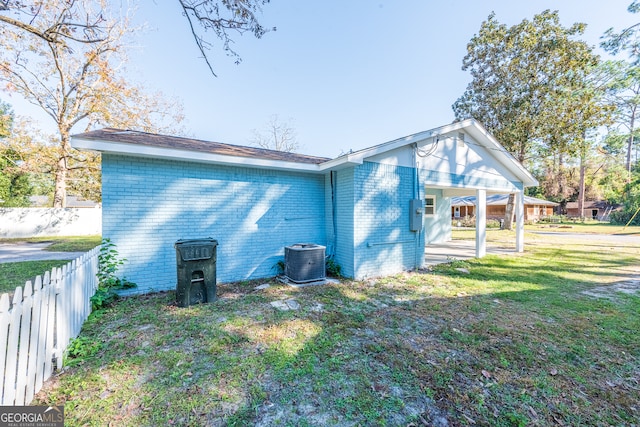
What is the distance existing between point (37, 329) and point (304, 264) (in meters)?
Answer: 4.18

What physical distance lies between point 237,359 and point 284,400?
0.87 metres

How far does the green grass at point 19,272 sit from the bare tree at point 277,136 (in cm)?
1846

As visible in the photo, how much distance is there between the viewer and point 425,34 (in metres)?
9.54

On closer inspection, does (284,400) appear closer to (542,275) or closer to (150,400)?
(150,400)

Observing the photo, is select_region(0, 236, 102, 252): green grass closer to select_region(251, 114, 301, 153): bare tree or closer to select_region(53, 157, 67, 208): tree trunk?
select_region(53, 157, 67, 208): tree trunk

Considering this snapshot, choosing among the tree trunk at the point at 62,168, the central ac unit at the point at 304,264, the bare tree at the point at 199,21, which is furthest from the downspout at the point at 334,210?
the tree trunk at the point at 62,168

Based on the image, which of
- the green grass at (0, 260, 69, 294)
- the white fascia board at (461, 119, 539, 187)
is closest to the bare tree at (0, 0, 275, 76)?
the green grass at (0, 260, 69, 294)

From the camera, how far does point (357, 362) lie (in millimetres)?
2885

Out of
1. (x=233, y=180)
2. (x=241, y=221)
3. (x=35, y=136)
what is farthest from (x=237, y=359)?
(x=35, y=136)

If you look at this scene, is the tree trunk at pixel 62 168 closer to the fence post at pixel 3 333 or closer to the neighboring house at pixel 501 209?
the fence post at pixel 3 333

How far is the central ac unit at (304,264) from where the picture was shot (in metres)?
5.86

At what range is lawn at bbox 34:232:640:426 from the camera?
2.17 metres

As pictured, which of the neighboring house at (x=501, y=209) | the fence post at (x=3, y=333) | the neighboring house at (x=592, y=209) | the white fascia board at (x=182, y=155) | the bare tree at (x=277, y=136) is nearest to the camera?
the fence post at (x=3, y=333)

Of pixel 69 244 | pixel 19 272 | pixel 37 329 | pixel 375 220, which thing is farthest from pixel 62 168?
pixel 375 220
